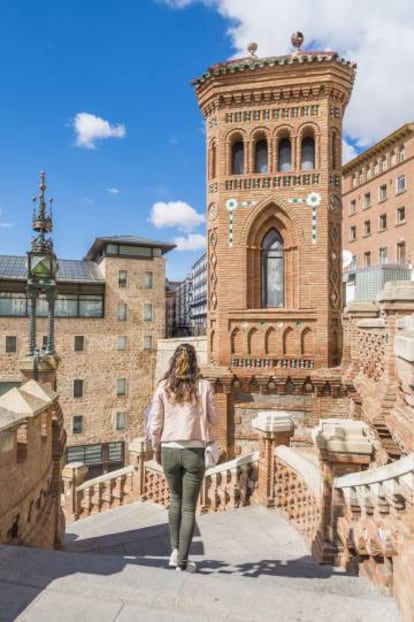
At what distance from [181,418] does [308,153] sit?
11.0m

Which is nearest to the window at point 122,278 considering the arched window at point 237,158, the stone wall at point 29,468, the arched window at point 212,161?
the arched window at point 212,161

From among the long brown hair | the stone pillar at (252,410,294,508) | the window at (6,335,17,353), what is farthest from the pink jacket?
the window at (6,335,17,353)

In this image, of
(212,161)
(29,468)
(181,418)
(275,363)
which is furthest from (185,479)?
(212,161)

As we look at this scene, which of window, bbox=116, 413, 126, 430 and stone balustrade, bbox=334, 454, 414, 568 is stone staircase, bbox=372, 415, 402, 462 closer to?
stone balustrade, bbox=334, 454, 414, 568

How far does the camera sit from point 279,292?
12.9 meters

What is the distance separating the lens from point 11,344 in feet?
93.9

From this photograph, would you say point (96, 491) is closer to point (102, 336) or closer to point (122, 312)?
point (102, 336)

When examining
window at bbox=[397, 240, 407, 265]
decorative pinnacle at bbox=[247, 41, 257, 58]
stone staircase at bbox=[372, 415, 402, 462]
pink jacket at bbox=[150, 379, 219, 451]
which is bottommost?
stone staircase at bbox=[372, 415, 402, 462]

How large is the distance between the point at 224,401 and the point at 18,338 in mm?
21231

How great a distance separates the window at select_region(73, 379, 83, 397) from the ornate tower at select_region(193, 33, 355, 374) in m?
19.5

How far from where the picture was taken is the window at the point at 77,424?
2947 centimetres

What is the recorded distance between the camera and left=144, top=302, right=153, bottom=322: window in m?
31.8

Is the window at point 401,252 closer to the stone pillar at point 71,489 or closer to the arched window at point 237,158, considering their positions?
the arched window at point 237,158

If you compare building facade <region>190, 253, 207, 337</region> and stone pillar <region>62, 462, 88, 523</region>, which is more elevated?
building facade <region>190, 253, 207, 337</region>
